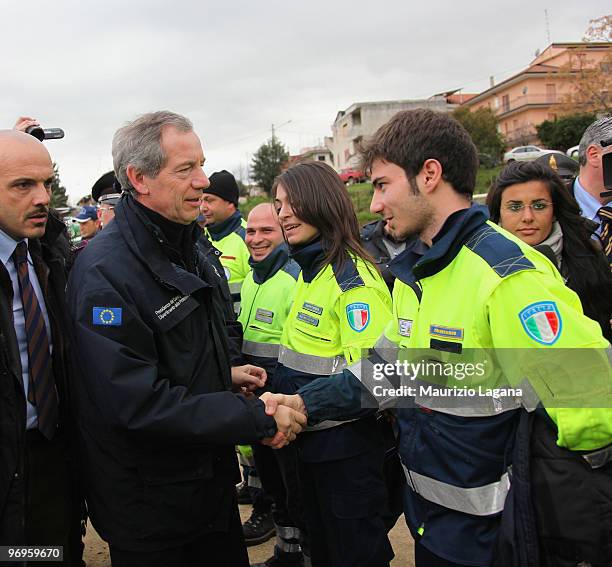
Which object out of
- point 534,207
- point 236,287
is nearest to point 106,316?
point 534,207

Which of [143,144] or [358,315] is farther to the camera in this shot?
[358,315]

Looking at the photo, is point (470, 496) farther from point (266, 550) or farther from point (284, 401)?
point (266, 550)

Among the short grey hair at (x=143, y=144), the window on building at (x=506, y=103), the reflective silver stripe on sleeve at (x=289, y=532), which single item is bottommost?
the reflective silver stripe on sleeve at (x=289, y=532)

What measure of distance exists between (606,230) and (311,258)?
1948 millimetres

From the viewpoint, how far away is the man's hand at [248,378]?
314 centimetres

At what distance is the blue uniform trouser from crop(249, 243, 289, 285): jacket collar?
1.53 meters

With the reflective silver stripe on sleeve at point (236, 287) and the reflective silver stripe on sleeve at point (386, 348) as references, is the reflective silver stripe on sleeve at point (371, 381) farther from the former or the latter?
the reflective silver stripe on sleeve at point (236, 287)

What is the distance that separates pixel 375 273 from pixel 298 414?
2.84 ft

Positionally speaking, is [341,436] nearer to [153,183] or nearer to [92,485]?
[92,485]

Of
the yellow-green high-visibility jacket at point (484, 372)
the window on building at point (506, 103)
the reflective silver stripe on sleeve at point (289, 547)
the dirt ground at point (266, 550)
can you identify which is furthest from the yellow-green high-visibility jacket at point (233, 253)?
the window on building at point (506, 103)

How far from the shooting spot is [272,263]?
12.9ft

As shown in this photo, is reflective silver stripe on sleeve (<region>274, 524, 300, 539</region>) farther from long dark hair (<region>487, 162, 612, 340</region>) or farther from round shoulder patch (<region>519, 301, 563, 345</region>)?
round shoulder patch (<region>519, 301, 563, 345</region>)

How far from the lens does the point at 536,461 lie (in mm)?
1588

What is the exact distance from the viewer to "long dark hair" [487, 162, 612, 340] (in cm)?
311
